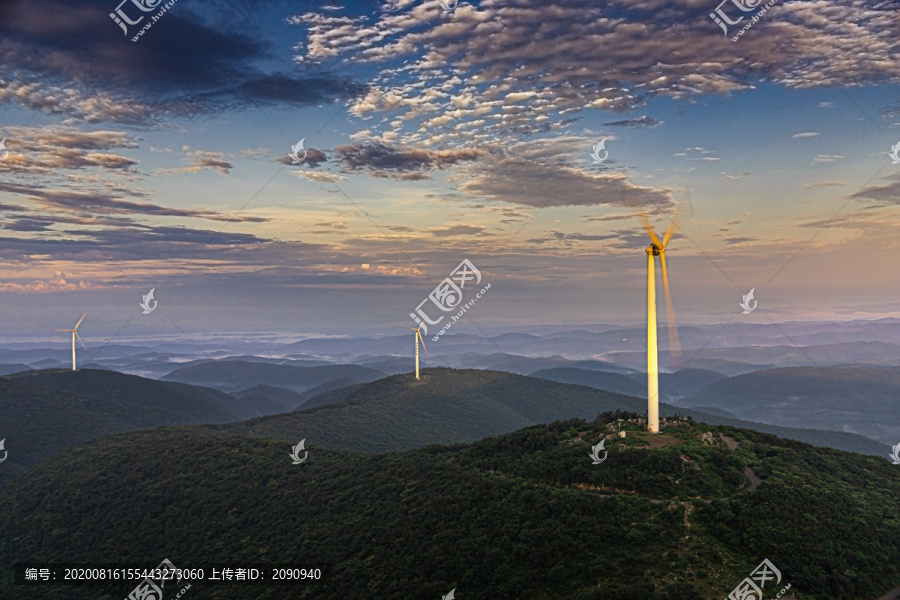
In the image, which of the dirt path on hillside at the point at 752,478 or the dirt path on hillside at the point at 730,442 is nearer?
the dirt path on hillside at the point at 752,478

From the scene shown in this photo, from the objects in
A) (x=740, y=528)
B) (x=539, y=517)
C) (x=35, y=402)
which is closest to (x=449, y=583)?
(x=539, y=517)

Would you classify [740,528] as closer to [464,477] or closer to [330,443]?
[464,477]
